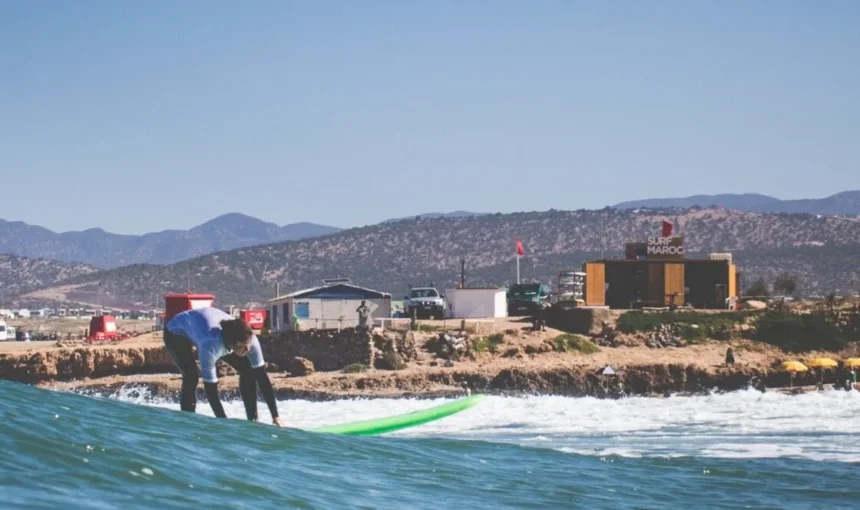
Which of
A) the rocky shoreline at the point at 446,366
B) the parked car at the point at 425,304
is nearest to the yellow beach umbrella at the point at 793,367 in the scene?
the rocky shoreline at the point at 446,366

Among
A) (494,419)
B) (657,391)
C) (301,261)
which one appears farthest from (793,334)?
(301,261)

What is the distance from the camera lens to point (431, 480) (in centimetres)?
1291

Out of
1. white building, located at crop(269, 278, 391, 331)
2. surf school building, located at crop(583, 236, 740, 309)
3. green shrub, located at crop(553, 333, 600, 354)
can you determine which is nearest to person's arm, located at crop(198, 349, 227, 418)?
green shrub, located at crop(553, 333, 600, 354)

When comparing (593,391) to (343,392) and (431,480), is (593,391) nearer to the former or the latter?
(343,392)

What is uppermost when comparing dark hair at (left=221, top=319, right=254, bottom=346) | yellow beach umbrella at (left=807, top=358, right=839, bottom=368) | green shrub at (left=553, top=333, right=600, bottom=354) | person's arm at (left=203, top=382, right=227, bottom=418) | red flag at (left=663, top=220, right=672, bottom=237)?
red flag at (left=663, top=220, right=672, bottom=237)

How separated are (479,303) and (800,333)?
1186 cm

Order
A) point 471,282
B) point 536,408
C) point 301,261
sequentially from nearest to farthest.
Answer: point 536,408 < point 471,282 < point 301,261

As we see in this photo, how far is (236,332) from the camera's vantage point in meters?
13.6

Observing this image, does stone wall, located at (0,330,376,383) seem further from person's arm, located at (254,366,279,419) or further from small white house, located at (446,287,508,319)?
person's arm, located at (254,366,279,419)

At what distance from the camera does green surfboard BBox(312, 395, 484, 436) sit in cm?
1630

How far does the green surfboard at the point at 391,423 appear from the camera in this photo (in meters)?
16.3

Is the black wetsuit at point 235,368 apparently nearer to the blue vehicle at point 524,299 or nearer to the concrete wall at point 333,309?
the concrete wall at point 333,309

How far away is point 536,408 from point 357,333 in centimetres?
914

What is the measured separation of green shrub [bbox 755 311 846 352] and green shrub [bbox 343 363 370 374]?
1156cm
